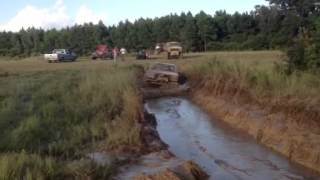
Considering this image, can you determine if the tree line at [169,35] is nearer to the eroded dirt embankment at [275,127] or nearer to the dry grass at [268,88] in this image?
the dry grass at [268,88]

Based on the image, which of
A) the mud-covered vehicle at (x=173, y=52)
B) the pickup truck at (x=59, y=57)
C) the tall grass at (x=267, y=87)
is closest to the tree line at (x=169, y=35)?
the mud-covered vehicle at (x=173, y=52)

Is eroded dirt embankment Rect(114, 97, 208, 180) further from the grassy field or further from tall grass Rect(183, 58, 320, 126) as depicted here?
tall grass Rect(183, 58, 320, 126)

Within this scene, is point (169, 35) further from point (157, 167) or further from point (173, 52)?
point (157, 167)

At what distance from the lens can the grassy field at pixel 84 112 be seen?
11031 millimetres

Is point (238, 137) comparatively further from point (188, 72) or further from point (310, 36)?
point (188, 72)

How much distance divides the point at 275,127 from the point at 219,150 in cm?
179

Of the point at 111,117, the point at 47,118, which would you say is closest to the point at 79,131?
the point at 47,118

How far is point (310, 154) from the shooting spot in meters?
14.6

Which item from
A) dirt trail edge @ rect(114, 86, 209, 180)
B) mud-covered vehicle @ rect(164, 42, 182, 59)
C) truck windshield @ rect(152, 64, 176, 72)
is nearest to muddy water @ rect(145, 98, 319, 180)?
dirt trail edge @ rect(114, 86, 209, 180)

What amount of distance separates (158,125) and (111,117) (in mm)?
3931

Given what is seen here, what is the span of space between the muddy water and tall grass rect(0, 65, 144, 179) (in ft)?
5.38

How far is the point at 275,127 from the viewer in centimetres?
1731

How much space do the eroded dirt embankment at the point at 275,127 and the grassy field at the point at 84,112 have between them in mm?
380

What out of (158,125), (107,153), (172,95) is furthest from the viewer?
(172,95)
